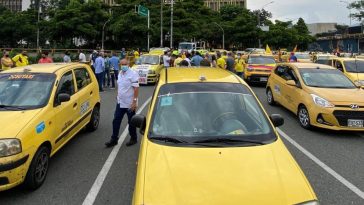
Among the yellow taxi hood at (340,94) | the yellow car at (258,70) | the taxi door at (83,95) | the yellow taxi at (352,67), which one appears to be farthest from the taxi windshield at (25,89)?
the yellow car at (258,70)

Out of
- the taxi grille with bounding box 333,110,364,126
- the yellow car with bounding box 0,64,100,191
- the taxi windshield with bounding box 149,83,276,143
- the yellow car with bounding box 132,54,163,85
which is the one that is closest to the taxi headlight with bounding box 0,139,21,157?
the yellow car with bounding box 0,64,100,191

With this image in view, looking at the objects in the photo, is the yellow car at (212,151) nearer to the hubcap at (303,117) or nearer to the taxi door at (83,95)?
the taxi door at (83,95)

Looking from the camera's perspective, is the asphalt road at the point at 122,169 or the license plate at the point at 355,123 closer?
the asphalt road at the point at 122,169

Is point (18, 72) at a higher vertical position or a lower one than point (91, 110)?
higher

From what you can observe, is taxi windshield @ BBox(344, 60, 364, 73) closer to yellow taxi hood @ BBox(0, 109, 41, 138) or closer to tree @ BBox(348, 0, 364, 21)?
yellow taxi hood @ BBox(0, 109, 41, 138)

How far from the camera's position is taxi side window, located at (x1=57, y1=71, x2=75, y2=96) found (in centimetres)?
645

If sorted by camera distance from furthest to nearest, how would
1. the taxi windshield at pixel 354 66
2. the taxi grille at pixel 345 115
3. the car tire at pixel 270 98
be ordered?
the taxi windshield at pixel 354 66 < the car tire at pixel 270 98 < the taxi grille at pixel 345 115

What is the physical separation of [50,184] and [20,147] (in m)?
0.89

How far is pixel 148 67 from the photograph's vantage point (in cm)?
1788

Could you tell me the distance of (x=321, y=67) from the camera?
33.2ft

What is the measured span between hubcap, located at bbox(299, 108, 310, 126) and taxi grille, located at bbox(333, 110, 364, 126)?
2.47ft

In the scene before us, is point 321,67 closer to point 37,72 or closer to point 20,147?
point 37,72

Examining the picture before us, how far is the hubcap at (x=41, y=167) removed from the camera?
5152 mm

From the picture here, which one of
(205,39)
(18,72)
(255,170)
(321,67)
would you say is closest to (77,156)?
(18,72)
